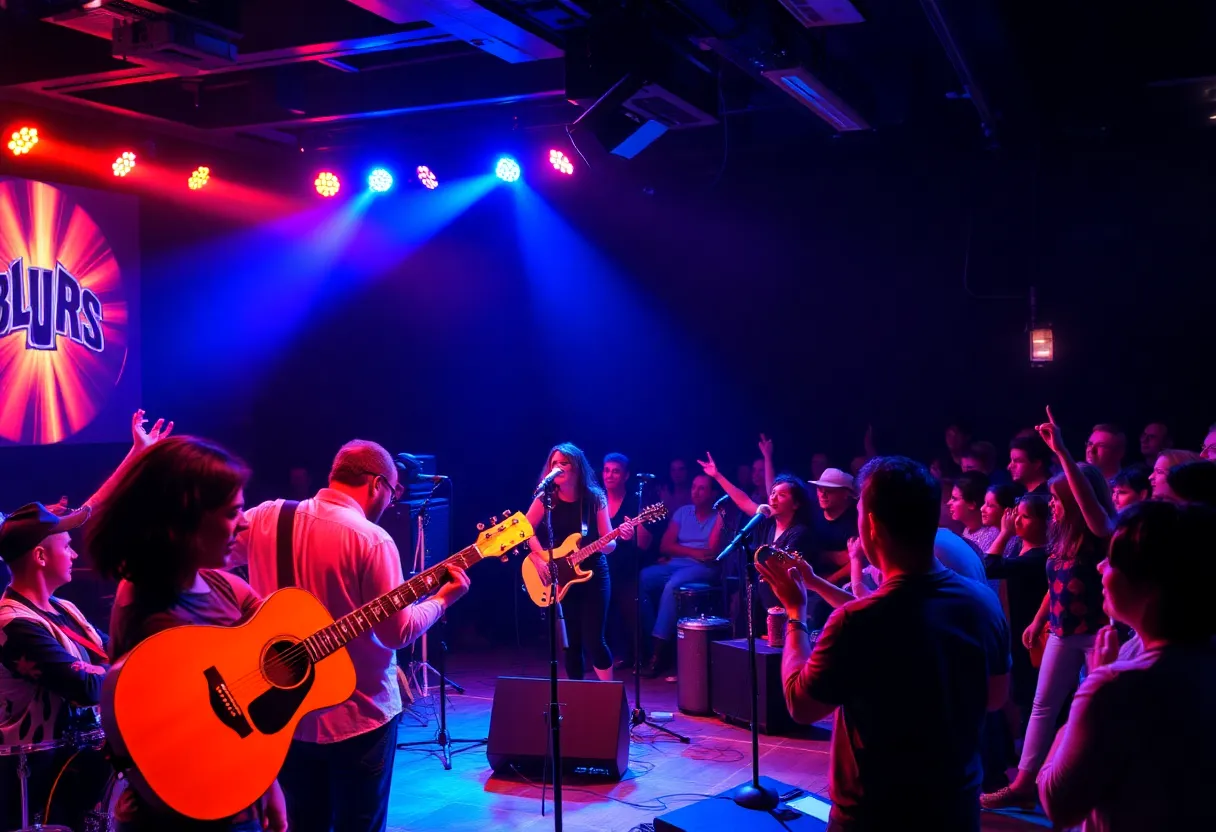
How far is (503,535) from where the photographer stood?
402cm

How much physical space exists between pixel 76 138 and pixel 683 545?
234 inches

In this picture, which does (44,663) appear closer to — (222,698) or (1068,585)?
(222,698)

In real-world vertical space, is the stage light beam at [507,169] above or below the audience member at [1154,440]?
above

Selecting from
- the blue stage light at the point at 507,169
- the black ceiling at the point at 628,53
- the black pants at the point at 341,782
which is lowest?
the black pants at the point at 341,782

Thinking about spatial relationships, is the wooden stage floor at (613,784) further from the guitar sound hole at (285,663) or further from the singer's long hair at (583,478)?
the guitar sound hole at (285,663)

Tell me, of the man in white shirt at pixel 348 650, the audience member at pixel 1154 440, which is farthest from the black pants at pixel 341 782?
the audience member at pixel 1154 440

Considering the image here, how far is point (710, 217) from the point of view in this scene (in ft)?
32.6

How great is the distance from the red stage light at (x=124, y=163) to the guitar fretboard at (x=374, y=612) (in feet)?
18.7

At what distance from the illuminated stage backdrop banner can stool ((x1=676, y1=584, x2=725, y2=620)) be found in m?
4.71

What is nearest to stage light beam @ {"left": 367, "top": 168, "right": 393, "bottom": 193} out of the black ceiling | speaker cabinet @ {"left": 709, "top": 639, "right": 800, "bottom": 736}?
the black ceiling

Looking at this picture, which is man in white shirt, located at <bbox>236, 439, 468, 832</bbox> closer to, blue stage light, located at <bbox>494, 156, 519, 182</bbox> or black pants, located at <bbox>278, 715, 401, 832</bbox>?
black pants, located at <bbox>278, 715, 401, 832</bbox>

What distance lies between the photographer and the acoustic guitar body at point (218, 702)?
2340mm

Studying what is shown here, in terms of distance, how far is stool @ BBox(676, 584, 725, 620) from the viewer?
26.8ft

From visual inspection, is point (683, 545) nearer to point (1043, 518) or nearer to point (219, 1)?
point (1043, 518)
